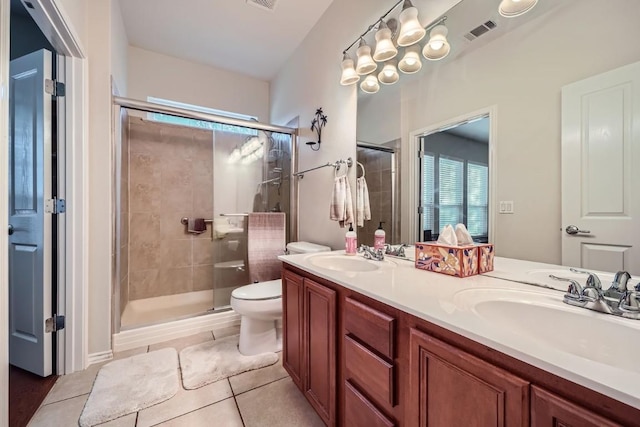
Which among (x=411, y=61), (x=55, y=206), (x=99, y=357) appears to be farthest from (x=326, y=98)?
(x=99, y=357)

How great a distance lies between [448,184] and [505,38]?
0.63 m

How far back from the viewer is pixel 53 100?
162 centimetres

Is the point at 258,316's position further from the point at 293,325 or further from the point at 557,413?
the point at 557,413

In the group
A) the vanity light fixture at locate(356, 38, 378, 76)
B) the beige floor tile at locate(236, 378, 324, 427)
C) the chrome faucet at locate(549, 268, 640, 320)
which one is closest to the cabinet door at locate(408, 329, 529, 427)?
the chrome faucet at locate(549, 268, 640, 320)

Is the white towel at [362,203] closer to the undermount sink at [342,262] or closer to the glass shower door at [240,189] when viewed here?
the undermount sink at [342,262]

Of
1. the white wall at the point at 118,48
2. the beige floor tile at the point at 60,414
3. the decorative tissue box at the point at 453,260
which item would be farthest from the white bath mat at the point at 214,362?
the white wall at the point at 118,48

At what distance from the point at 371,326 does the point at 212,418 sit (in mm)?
1035

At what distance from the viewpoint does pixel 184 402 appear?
1.41 m

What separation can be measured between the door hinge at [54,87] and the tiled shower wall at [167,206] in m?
0.98

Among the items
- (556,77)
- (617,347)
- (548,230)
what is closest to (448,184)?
(548,230)

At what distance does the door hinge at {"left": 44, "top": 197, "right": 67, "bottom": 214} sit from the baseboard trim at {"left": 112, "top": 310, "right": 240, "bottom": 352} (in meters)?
0.95

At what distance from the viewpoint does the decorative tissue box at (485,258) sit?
1.09 m

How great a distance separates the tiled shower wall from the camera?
270 cm

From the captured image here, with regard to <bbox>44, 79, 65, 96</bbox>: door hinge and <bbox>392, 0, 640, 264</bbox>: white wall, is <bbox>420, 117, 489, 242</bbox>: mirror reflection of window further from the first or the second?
<bbox>44, 79, 65, 96</bbox>: door hinge
